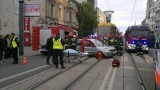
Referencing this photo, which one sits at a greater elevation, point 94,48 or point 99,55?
point 94,48

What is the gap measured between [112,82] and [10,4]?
124 ft

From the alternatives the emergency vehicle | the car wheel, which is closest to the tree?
the emergency vehicle

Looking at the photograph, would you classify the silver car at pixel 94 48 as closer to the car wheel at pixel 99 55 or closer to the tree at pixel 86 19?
the car wheel at pixel 99 55

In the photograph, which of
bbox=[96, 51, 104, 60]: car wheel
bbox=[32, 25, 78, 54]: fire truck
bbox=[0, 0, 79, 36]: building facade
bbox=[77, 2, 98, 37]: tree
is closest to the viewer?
bbox=[96, 51, 104, 60]: car wheel

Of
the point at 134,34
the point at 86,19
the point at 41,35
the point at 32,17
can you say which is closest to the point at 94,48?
the point at 41,35

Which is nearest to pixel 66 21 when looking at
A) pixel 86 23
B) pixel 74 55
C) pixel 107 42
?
pixel 86 23

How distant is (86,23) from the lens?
73500mm

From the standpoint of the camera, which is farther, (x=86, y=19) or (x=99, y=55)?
(x=86, y=19)

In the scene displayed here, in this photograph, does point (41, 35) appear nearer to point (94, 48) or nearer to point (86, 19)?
point (94, 48)

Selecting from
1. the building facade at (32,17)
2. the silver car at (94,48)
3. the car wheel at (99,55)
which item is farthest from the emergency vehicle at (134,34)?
the building facade at (32,17)

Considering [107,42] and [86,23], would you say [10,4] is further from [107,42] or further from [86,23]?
[86,23]

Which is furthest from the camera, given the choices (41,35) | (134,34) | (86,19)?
(86,19)

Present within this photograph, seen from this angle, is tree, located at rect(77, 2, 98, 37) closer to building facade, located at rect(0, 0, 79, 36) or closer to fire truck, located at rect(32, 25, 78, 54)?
building facade, located at rect(0, 0, 79, 36)

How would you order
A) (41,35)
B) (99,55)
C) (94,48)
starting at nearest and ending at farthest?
(99,55) → (94,48) → (41,35)
